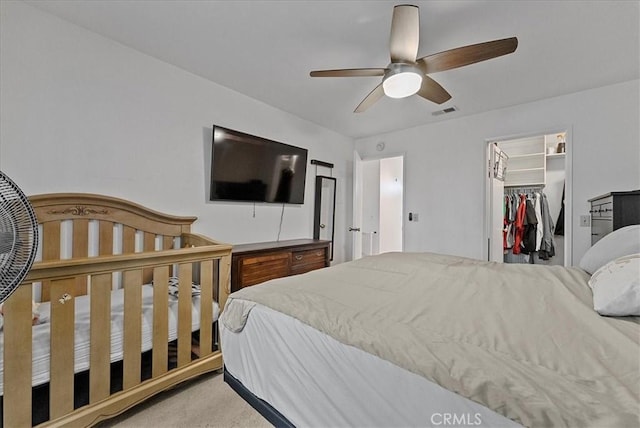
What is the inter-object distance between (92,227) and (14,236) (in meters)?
1.23

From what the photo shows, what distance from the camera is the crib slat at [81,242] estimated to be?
6.03ft

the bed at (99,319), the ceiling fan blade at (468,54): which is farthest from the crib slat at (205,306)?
the ceiling fan blade at (468,54)

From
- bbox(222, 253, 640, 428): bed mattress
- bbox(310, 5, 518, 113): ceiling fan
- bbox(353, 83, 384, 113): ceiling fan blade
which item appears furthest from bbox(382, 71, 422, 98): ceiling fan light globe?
bbox(222, 253, 640, 428): bed mattress

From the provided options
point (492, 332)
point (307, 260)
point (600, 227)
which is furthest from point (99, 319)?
point (600, 227)

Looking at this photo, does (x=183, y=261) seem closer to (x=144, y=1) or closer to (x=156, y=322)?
(x=156, y=322)

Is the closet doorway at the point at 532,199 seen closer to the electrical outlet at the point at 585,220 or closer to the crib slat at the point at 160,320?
the electrical outlet at the point at 585,220

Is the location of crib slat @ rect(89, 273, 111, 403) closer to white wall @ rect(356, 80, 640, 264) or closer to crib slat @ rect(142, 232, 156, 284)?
crib slat @ rect(142, 232, 156, 284)

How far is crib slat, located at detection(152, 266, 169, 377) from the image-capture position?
5.17 ft

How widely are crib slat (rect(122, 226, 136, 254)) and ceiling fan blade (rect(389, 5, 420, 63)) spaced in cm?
225

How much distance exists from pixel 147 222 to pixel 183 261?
2.54 ft

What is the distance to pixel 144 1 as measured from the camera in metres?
1.66

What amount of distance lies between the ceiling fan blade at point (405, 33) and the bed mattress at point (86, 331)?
2065mm

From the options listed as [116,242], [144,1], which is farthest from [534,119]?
[116,242]

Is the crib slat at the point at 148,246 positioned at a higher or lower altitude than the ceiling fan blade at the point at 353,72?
lower
